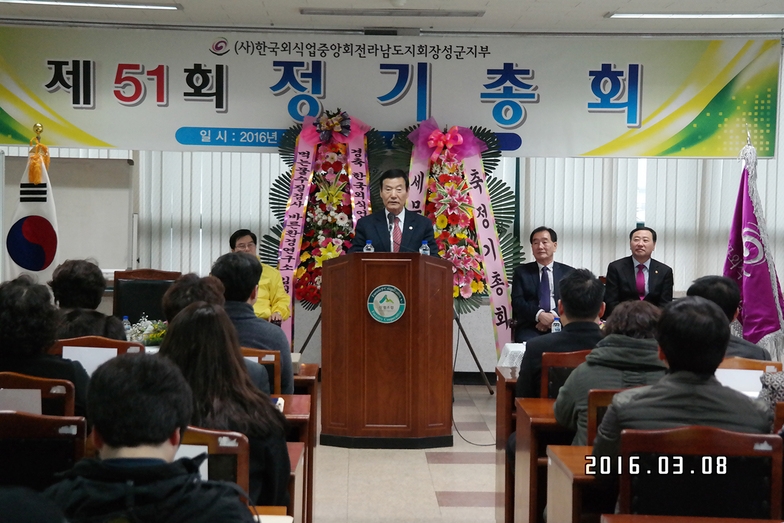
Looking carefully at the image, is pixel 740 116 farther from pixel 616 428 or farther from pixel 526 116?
pixel 616 428

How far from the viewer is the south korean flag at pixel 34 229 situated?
5.79 m

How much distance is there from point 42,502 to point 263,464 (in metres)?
1.40

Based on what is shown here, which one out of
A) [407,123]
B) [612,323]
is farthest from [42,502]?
[407,123]

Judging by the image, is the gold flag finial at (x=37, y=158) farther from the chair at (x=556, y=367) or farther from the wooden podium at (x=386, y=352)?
the chair at (x=556, y=367)

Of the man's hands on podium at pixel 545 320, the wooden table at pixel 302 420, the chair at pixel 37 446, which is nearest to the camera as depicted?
the chair at pixel 37 446

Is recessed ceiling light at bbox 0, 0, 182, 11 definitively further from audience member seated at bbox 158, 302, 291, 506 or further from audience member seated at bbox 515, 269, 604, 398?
audience member seated at bbox 158, 302, 291, 506

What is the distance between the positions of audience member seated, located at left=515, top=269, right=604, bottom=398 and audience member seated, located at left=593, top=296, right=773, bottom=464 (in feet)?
3.35

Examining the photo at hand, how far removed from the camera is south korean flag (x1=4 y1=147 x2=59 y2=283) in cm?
579

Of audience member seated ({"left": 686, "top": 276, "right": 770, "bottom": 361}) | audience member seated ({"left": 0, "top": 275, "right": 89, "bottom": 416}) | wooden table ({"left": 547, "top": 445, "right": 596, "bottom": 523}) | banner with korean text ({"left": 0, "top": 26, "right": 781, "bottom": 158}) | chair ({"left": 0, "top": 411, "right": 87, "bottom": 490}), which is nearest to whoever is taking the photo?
chair ({"left": 0, "top": 411, "right": 87, "bottom": 490})

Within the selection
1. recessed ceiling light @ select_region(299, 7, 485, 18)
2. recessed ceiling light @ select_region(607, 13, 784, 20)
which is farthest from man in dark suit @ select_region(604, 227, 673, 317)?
recessed ceiling light @ select_region(299, 7, 485, 18)

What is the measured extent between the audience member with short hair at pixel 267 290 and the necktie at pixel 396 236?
3.08ft

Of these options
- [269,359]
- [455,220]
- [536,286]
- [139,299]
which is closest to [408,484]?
[269,359]

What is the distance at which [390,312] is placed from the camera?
472cm

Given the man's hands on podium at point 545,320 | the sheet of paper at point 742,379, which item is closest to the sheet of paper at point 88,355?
the sheet of paper at point 742,379
